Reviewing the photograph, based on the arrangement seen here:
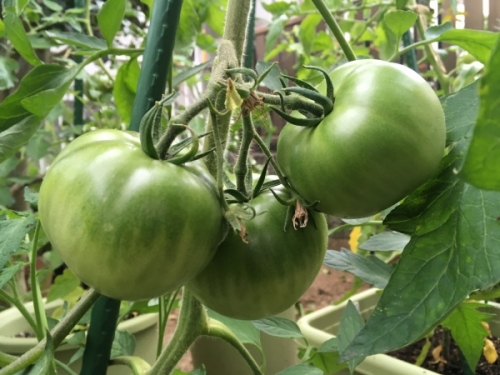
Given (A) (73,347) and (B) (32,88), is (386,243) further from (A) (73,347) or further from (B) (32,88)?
(A) (73,347)

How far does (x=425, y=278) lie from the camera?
0.27 metres

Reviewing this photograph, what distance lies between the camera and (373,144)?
0.89 ft

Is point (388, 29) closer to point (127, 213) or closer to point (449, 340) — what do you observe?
point (127, 213)

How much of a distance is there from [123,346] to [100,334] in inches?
8.2

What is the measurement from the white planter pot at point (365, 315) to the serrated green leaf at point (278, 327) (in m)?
0.13

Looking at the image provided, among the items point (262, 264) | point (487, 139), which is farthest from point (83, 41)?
point (487, 139)

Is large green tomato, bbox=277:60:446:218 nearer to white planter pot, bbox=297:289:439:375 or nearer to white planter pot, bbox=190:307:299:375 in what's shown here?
white planter pot, bbox=297:289:439:375

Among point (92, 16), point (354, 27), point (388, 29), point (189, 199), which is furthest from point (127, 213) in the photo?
point (92, 16)

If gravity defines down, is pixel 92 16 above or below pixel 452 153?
below

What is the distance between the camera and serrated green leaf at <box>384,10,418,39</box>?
476 mm

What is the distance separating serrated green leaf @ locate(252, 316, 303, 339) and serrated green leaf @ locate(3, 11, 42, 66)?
37 centimetres

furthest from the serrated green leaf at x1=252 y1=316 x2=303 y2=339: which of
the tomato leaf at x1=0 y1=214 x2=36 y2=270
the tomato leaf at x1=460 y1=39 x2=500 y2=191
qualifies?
the tomato leaf at x1=460 y1=39 x2=500 y2=191

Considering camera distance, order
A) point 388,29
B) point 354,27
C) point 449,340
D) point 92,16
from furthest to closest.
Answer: point 92,16, point 354,27, point 449,340, point 388,29

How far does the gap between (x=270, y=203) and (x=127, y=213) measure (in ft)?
0.37
